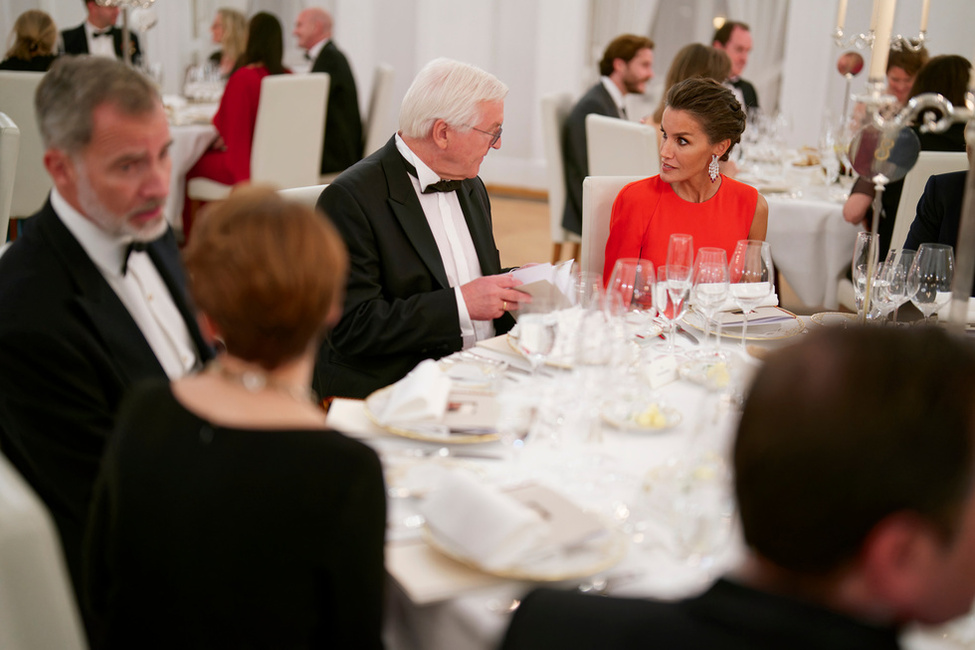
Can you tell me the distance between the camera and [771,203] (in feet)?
13.6

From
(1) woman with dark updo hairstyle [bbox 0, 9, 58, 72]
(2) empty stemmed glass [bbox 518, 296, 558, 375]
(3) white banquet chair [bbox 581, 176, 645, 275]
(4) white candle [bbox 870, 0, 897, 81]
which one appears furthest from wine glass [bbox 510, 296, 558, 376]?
(1) woman with dark updo hairstyle [bbox 0, 9, 58, 72]

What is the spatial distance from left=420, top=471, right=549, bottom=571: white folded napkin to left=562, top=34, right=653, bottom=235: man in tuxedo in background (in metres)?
4.12

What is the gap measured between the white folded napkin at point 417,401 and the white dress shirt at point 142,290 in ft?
1.52

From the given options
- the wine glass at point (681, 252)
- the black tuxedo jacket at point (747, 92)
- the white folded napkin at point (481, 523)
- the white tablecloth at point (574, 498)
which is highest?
the black tuxedo jacket at point (747, 92)

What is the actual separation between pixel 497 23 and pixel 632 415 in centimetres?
693

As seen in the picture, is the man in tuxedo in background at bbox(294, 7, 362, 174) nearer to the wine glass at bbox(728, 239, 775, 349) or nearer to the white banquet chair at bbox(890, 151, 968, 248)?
the white banquet chair at bbox(890, 151, 968, 248)

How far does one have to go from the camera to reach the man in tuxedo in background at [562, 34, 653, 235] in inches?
210

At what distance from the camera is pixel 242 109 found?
5.30m

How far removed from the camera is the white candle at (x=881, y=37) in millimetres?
1693

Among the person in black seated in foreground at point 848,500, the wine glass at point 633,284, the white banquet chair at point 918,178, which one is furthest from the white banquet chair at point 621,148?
the person in black seated in foreground at point 848,500

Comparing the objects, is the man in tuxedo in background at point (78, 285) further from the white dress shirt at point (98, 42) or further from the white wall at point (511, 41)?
the white wall at point (511, 41)

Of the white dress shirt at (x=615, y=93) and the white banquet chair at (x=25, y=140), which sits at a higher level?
the white dress shirt at (x=615, y=93)

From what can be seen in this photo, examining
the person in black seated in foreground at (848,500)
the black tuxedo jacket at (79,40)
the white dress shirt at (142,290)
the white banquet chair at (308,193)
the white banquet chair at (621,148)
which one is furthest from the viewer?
the black tuxedo jacket at (79,40)

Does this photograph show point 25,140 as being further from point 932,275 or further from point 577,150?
point 932,275
